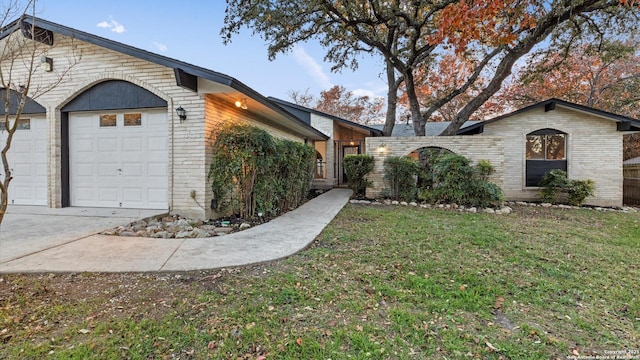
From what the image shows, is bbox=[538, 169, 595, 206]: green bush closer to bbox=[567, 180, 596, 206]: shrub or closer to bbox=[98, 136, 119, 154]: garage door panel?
bbox=[567, 180, 596, 206]: shrub

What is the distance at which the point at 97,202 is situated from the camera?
6.78m

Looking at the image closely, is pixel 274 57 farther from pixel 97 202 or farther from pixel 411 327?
pixel 411 327

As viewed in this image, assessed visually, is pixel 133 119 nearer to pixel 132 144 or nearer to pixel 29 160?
pixel 132 144

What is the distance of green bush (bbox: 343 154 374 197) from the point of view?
1012 centimetres

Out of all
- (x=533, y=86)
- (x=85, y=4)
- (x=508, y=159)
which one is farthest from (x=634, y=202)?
(x=85, y=4)

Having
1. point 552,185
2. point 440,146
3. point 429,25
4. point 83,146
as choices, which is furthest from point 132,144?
point 552,185

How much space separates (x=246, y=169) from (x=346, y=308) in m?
4.06

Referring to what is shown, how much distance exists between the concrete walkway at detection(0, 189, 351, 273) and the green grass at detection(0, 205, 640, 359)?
0.18 m

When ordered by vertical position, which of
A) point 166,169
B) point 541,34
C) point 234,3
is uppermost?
point 234,3

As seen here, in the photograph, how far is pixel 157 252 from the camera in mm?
3861

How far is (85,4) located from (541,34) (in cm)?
1305

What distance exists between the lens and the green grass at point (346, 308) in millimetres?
2066

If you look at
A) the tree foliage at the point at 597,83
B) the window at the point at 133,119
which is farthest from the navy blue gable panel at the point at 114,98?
the tree foliage at the point at 597,83

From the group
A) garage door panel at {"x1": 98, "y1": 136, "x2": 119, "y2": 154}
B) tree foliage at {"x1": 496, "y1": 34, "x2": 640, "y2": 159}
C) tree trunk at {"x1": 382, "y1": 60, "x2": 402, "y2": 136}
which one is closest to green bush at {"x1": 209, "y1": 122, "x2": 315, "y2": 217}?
garage door panel at {"x1": 98, "y1": 136, "x2": 119, "y2": 154}
